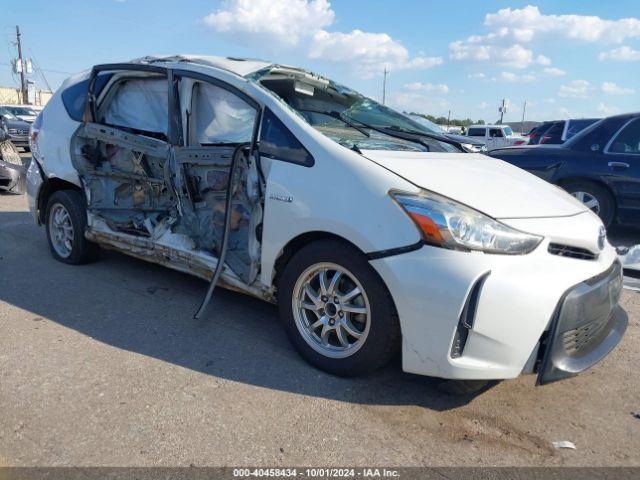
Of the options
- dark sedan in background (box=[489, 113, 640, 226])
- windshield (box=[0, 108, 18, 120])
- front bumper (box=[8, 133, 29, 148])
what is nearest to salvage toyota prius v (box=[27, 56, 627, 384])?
dark sedan in background (box=[489, 113, 640, 226])

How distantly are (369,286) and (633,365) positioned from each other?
1936mm

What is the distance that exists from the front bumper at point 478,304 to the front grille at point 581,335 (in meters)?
0.06

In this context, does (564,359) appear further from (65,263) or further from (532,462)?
(65,263)

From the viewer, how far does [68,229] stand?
4.89 m

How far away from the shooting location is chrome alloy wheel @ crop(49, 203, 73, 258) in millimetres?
4879

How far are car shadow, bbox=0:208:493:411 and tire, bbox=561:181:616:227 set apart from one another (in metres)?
4.39

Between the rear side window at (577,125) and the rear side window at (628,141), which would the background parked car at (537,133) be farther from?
the rear side window at (628,141)

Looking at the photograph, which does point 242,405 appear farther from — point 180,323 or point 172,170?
point 172,170

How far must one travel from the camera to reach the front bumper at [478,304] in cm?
244

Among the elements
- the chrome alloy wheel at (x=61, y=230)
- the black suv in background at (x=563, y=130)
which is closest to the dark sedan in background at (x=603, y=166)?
the chrome alloy wheel at (x=61, y=230)

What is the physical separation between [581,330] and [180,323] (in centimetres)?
257

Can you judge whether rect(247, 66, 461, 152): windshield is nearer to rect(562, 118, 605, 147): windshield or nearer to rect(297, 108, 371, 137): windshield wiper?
rect(297, 108, 371, 137): windshield wiper

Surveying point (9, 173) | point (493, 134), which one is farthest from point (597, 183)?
point (493, 134)

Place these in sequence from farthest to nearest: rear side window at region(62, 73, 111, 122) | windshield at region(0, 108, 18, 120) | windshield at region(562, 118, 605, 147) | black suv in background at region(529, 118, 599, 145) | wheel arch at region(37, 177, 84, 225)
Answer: windshield at region(0, 108, 18, 120) < black suv in background at region(529, 118, 599, 145) < windshield at region(562, 118, 605, 147) < wheel arch at region(37, 177, 84, 225) < rear side window at region(62, 73, 111, 122)
